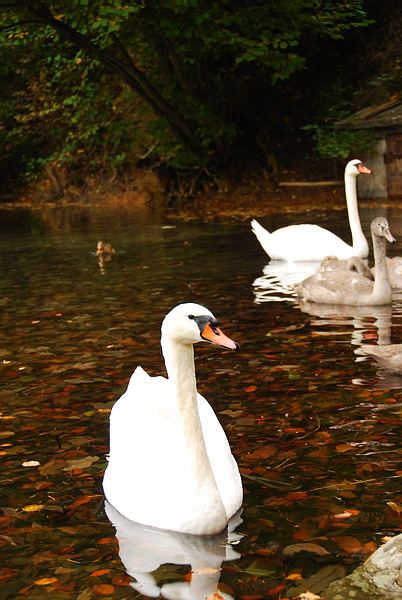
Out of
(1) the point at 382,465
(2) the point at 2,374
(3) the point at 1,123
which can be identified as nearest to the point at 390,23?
(3) the point at 1,123

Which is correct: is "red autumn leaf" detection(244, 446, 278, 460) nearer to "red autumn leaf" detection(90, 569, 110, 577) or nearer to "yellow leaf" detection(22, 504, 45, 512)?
"yellow leaf" detection(22, 504, 45, 512)

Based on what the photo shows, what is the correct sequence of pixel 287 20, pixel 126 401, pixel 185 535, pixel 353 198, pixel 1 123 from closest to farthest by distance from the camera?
pixel 185 535
pixel 126 401
pixel 353 198
pixel 287 20
pixel 1 123

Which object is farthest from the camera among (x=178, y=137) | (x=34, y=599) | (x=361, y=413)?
(x=178, y=137)

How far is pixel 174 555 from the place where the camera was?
4.84 metres

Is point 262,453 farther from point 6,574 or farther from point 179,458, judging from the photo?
point 6,574

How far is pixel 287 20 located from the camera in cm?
2264

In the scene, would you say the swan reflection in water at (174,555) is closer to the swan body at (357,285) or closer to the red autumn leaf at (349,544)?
the red autumn leaf at (349,544)

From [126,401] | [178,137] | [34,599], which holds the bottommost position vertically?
[34,599]

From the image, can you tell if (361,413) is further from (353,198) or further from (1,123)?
(1,123)

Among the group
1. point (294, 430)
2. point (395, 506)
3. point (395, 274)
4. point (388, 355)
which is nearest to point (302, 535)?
point (395, 506)

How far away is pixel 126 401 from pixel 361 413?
1782 mm

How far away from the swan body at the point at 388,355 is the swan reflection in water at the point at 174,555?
269cm

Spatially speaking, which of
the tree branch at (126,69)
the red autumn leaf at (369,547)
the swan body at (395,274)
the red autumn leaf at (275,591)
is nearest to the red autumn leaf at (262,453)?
the red autumn leaf at (369,547)

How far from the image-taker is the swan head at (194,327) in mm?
4828
